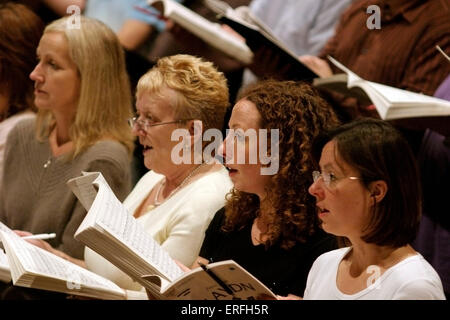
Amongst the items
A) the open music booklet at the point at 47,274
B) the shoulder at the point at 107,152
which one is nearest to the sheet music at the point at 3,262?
the open music booklet at the point at 47,274

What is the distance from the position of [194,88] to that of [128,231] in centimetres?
64

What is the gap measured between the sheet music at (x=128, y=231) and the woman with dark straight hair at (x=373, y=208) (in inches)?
16.1

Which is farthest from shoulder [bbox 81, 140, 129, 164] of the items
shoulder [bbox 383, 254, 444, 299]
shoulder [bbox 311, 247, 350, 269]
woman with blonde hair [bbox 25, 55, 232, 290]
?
shoulder [bbox 383, 254, 444, 299]

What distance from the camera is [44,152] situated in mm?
3066

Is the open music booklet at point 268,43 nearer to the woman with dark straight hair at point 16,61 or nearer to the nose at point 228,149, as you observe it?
the nose at point 228,149

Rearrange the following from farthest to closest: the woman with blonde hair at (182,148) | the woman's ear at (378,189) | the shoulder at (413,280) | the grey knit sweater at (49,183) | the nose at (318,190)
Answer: the grey knit sweater at (49,183)
the woman with blonde hair at (182,148)
the nose at (318,190)
the woman's ear at (378,189)
the shoulder at (413,280)

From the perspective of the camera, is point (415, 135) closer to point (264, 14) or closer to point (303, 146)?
point (303, 146)

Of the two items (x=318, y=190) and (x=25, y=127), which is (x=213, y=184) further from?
(x=25, y=127)

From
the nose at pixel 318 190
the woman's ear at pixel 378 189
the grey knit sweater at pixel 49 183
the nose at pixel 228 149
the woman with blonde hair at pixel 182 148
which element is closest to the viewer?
the woman's ear at pixel 378 189

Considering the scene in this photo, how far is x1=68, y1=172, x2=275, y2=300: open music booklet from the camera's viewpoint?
1861 millimetres

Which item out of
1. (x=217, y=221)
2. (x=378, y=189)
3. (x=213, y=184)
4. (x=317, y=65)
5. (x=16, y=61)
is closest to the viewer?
(x=378, y=189)

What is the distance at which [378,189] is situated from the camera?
1864 millimetres

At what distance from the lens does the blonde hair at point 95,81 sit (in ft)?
9.69

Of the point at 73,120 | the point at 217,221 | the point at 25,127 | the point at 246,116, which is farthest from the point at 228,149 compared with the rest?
the point at 25,127
